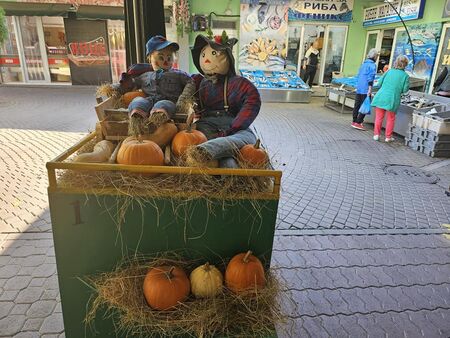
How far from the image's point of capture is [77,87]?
1438 centimetres

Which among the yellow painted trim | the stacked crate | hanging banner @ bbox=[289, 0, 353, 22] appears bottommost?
the stacked crate

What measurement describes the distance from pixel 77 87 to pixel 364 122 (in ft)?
37.6

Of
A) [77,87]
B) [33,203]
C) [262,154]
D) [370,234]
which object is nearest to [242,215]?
[262,154]

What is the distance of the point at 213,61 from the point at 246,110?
47 centimetres

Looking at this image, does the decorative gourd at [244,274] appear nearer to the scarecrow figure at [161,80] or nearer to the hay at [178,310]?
the hay at [178,310]

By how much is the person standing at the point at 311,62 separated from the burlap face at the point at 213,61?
43.8 ft

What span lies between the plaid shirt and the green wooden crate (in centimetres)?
78

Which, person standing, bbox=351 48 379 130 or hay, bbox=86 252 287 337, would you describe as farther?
person standing, bbox=351 48 379 130

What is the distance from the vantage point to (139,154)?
183 cm

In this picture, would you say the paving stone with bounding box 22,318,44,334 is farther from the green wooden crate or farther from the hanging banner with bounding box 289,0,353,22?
the hanging banner with bounding box 289,0,353,22

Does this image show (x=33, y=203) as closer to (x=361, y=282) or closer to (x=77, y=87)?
(x=361, y=282)

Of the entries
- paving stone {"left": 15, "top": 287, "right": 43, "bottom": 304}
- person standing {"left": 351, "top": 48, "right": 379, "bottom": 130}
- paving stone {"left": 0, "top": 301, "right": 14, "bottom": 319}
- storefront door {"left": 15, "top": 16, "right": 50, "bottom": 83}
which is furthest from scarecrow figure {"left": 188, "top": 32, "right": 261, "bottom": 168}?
storefront door {"left": 15, "top": 16, "right": 50, "bottom": 83}

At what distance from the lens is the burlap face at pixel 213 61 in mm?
2582

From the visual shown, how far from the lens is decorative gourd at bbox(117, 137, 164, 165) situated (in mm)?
1828
